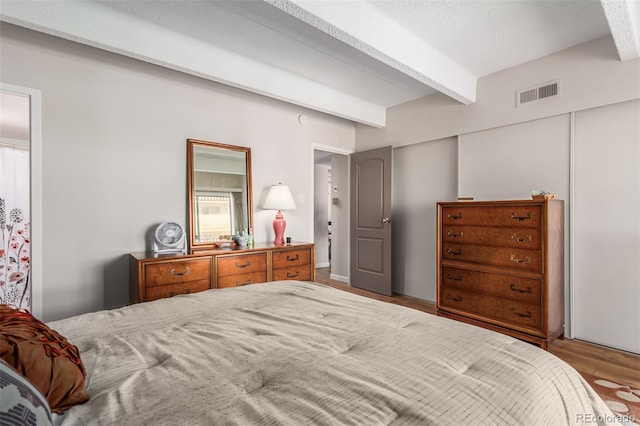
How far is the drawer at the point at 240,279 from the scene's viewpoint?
9.70 feet

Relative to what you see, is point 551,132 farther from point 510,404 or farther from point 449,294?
point 510,404

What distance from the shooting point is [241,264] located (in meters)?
3.08

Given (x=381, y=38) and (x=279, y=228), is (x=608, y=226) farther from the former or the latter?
(x=279, y=228)

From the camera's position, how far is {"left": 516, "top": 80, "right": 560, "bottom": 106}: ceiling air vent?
115 inches

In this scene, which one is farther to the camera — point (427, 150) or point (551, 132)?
point (427, 150)

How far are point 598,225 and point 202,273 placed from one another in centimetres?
351

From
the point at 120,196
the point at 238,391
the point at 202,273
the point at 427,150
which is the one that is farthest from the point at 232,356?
the point at 427,150

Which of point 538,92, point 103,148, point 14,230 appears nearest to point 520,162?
point 538,92

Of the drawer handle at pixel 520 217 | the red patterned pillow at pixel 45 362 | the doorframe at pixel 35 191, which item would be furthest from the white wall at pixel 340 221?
the red patterned pillow at pixel 45 362

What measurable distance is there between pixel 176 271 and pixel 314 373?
2.17 meters

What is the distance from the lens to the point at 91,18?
2.18 m

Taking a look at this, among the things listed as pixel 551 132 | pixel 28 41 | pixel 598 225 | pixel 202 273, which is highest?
pixel 28 41

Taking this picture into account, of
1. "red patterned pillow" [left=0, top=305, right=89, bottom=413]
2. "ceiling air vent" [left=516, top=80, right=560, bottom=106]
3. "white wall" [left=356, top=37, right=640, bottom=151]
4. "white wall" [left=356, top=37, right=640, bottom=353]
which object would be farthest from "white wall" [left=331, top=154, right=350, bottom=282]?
"red patterned pillow" [left=0, top=305, right=89, bottom=413]

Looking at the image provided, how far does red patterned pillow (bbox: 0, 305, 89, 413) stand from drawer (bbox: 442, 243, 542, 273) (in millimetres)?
2987
